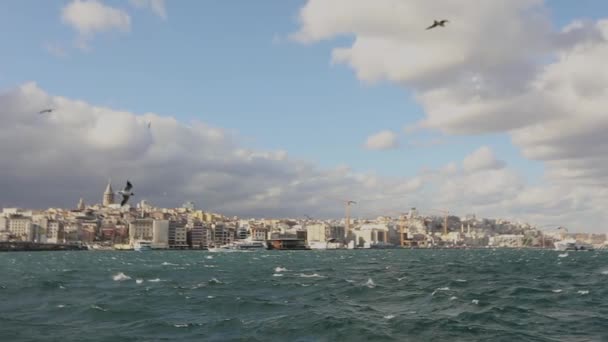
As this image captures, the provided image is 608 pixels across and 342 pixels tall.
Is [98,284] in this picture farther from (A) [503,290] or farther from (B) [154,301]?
(A) [503,290]

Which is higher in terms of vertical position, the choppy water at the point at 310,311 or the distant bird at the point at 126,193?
the distant bird at the point at 126,193

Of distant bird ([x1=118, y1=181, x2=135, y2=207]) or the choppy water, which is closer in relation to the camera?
the choppy water

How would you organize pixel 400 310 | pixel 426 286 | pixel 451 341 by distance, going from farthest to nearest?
pixel 426 286
pixel 400 310
pixel 451 341

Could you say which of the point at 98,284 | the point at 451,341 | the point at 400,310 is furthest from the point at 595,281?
the point at 98,284

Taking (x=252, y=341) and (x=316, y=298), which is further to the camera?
(x=316, y=298)

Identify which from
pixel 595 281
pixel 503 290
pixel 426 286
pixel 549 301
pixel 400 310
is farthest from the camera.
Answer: pixel 595 281

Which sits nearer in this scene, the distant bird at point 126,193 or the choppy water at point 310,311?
the choppy water at point 310,311

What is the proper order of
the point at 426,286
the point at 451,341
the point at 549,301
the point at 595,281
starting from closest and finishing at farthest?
1. the point at 451,341
2. the point at 549,301
3. the point at 426,286
4. the point at 595,281

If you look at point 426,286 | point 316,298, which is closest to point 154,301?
point 316,298

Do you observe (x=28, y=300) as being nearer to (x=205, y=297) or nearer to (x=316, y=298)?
(x=205, y=297)

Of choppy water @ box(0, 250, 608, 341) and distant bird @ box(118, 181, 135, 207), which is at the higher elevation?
distant bird @ box(118, 181, 135, 207)
